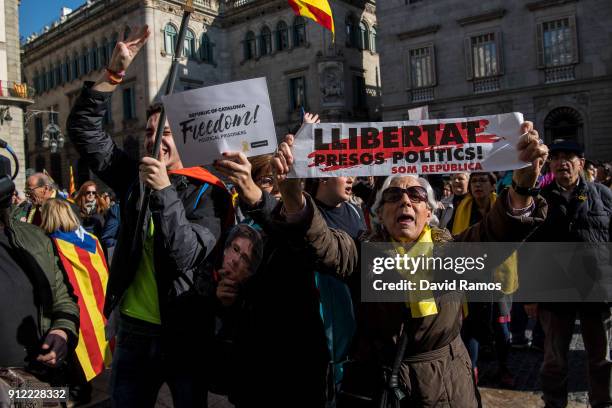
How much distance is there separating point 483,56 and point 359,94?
8.68 meters

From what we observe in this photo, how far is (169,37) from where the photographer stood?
2903 centimetres

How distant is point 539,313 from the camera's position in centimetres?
412

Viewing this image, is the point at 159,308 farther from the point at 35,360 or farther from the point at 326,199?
the point at 326,199

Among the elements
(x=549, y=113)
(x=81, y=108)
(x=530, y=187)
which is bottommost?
(x=530, y=187)

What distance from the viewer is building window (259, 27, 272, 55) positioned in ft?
99.3

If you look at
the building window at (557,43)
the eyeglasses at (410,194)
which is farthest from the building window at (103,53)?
the eyeglasses at (410,194)

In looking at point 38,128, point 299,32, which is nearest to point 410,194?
point 299,32

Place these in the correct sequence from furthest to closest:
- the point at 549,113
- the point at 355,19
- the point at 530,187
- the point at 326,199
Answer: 1. the point at 355,19
2. the point at 549,113
3. the point at 326,199
4. the point at 530,187

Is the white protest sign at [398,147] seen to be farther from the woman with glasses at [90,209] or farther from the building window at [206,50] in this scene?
the building window at [206,50]

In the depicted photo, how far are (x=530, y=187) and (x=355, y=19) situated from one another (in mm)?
29200

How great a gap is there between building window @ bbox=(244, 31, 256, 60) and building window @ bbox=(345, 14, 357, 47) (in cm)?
585

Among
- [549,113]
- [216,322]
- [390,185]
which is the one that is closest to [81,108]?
[216,322]

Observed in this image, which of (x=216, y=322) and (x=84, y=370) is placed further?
(x=84, y=370)

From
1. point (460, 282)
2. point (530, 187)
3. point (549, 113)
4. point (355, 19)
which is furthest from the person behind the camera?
point (355, 19)
